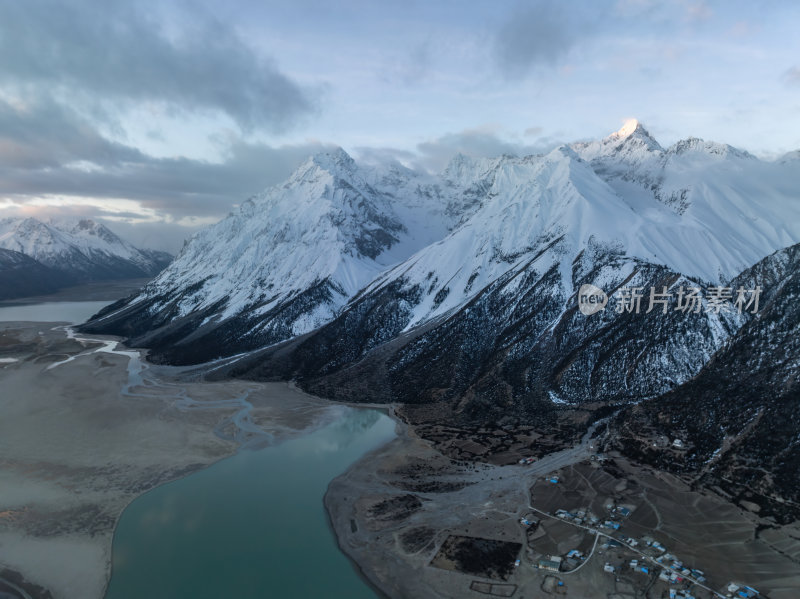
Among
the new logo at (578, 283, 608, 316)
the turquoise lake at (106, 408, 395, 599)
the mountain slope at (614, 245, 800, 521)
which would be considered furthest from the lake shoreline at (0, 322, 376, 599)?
the new logo at (578, 283, 608, 316)

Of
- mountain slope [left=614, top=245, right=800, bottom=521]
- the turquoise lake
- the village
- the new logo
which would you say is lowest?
the turquoise lake

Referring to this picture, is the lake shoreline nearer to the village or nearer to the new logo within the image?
the village

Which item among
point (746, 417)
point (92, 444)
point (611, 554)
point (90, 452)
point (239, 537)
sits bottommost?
point (239, 537)

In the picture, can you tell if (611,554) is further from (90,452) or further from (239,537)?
(90,452)

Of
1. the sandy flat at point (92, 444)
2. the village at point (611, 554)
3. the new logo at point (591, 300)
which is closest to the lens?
the village at point (611, 554)

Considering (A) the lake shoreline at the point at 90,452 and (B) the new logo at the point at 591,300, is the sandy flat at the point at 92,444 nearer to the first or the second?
(A) the lake shoreline at the point at 90,452

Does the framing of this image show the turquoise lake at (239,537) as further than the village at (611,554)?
Yes

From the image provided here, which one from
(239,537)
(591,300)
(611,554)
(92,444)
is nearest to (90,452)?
(92,444)

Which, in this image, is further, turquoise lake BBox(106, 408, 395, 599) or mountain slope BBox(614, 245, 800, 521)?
mountain slope BBox(614, 245, 800, 521)

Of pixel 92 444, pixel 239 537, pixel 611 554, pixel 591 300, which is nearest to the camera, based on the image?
pixel 611 554

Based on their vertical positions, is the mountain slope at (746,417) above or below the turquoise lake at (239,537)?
above

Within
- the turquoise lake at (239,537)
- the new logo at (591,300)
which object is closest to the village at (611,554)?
the turquoise lake at (239,537)

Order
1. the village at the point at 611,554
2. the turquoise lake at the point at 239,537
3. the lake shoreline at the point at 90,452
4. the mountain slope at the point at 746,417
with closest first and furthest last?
the village at the point at 611,554, the turquoise lake at the point at 239,537, the lake shoreline at the point at 90,452, the mountain slope at the point at 746,417
